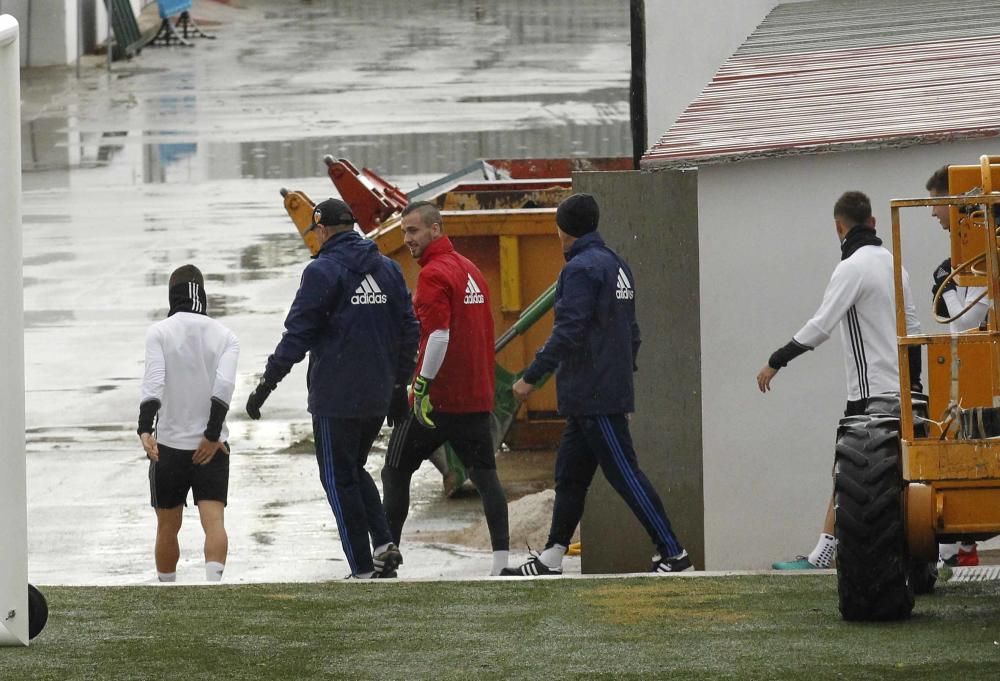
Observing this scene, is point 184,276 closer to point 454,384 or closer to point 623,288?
point 454,384

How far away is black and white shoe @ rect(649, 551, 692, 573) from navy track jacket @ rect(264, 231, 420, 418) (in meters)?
1.43

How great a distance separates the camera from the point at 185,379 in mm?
8289

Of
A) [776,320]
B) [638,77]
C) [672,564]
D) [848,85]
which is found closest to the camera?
[672,564]

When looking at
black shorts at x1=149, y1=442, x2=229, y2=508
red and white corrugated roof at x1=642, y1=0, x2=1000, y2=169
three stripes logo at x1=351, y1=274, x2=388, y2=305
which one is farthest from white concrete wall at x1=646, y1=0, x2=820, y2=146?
black shorts at x1=149, y1=442, x2=229, y2=508

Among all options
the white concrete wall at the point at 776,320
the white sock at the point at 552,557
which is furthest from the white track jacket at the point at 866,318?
the white sock at the point at 552,557

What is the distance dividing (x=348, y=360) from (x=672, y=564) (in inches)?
67.7

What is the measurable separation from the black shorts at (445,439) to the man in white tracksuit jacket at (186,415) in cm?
86

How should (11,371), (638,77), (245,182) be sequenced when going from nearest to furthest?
(11,371)
(638,77)
(245,182)

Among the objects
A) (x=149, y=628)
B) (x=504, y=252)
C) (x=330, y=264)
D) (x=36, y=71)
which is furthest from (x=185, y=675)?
(x=36, y=71)

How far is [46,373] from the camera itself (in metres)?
13.7

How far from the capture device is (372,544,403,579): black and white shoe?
27.5 ft

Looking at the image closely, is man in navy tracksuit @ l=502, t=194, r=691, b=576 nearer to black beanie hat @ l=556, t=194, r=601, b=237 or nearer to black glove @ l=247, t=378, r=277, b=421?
black beanie hat @ l=556, t=194, r=601, b=237

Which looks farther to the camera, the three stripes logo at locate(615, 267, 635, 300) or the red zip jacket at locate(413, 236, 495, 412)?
the red zip jacket at locate(413, 236, 495, 412)

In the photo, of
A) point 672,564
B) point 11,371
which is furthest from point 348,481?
point 11,371
